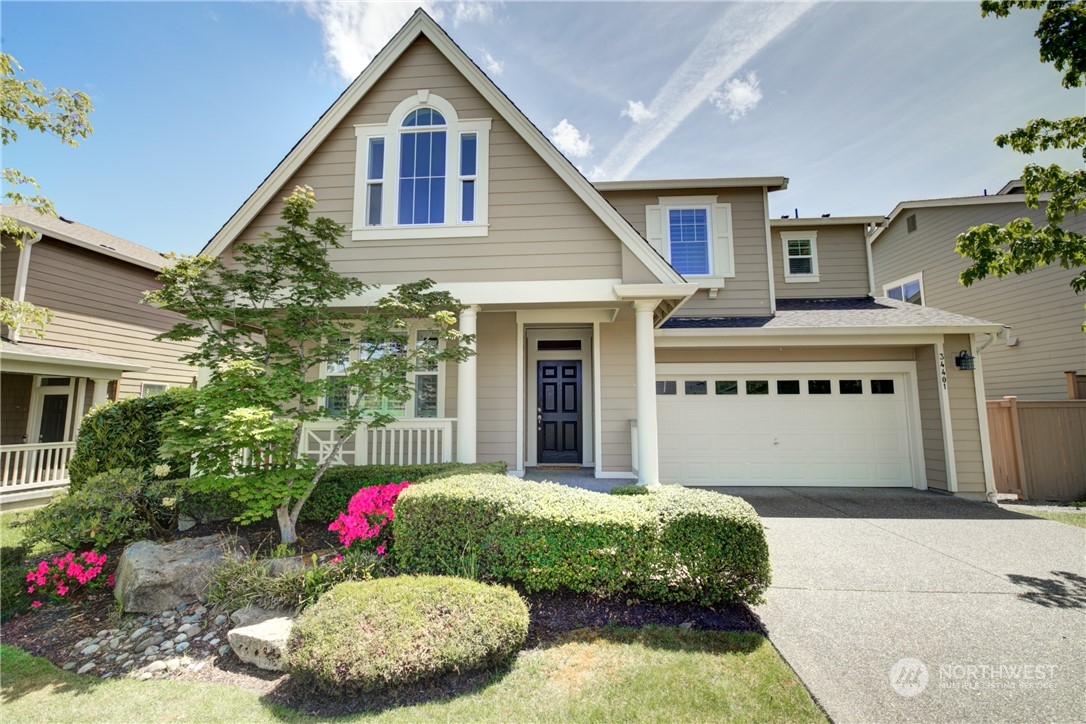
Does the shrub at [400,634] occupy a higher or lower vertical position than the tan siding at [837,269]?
lower

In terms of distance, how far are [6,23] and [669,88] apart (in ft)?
31.8

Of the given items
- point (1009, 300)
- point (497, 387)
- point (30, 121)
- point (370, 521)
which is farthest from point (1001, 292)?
point (30, 121)

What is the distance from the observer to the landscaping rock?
10.9ft

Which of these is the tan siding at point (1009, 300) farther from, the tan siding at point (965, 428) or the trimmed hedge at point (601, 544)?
the trimmed hedge at point (601, 544)

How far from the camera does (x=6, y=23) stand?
16.8ft

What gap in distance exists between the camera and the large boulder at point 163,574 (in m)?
4.23

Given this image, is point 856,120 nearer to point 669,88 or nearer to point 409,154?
point 669,88

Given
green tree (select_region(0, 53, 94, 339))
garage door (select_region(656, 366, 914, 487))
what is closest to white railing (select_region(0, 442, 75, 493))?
green tree (select_region(0, 53, 94, 339))

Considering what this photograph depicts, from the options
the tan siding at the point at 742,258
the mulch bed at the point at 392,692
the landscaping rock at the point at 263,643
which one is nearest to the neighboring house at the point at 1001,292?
the tan siding at the point at 742,258

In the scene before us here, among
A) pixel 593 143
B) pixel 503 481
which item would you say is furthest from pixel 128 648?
pixel 593 143

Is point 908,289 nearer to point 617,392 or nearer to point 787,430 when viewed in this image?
point 787,430

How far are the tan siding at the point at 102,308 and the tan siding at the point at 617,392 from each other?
880 centimetres

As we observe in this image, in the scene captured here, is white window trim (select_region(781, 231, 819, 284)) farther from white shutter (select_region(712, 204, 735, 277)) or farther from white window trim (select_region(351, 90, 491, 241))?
white window trim (select_region(351, 90, 491, 241))

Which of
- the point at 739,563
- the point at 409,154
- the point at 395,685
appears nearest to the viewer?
the point at 395,685
